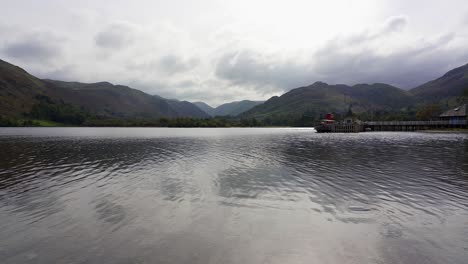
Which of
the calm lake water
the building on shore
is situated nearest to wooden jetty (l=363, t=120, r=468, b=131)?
the building on shore

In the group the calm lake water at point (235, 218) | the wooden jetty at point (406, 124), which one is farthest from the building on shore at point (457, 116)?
the calm lake water at point (235, 218)

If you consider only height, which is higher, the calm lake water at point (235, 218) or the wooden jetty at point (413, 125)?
the wooden jetty at point (413, 125)

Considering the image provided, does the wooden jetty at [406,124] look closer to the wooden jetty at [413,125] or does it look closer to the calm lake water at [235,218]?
the wooden jetty at [413,125]

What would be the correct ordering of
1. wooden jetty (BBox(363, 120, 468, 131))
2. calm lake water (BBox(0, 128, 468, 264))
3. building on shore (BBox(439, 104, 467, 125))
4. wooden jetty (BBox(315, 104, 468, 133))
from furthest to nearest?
wooden jetty (BBox(363, 120, 468, 131)) < wooden jetty (BBox(315, 104, 468, 133)) < building on shore (BBox(439, 104, 467, 125)) < calm lake water (BBox(0, 128, 468, 264))

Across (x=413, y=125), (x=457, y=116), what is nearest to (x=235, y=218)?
(x=457, y=116)

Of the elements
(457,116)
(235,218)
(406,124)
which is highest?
(457,116)

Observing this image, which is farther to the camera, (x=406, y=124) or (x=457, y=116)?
(x=406, y=124)

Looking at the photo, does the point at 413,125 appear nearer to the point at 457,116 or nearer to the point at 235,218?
the point at 457,116

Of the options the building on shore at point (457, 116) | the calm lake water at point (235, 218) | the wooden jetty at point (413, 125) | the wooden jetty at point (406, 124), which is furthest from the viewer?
the wooden jetty at point (413, 125)

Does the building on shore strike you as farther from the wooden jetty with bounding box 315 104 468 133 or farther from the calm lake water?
the calm lake water

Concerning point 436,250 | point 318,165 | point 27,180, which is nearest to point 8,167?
point 27,180

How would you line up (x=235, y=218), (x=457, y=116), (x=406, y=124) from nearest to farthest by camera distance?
(x=235, y=218), (x=457, y=116), (x=406, y=124)

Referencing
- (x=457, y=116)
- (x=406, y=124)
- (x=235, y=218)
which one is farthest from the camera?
(x=406, y=124)

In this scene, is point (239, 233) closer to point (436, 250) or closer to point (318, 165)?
point (436, 250)
